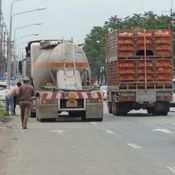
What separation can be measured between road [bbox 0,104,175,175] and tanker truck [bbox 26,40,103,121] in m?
2.83

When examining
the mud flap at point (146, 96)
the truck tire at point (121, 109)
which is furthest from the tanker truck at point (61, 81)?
the truck tire at point (121, 109)

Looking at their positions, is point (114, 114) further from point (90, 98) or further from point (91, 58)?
point (91, 58)

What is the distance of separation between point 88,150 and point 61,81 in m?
12.9

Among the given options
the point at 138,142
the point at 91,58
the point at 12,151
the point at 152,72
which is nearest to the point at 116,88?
the point at 152,72

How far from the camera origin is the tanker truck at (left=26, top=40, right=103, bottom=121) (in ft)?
94.2

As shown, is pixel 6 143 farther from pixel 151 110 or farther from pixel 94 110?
pixel 151 110

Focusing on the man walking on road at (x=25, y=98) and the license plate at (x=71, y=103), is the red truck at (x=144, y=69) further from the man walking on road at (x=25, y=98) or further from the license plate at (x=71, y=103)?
the man walking on road at (x=25, y=98)

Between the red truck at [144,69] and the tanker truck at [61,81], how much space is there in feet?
10.4

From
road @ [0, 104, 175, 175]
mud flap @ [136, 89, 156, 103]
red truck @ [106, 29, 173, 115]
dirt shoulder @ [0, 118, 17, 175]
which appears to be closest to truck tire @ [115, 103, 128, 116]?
red truck @ [106, 29, 173, 115]

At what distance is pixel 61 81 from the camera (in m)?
29.6

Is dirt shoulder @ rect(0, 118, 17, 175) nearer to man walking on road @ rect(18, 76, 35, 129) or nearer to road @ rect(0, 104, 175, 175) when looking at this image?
road @ rect(0, 104, 175, 175)

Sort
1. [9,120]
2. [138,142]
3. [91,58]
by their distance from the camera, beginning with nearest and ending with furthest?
1. [138,142]
2. [9,120]
3. [91,58]

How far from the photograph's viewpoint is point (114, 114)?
35.5m

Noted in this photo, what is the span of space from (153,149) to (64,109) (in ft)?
39.3
